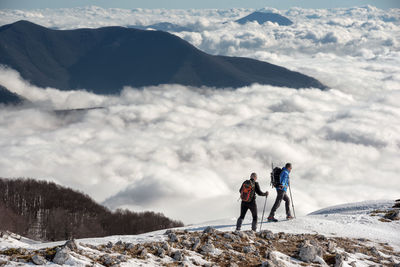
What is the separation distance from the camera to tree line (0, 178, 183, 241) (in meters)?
95.4

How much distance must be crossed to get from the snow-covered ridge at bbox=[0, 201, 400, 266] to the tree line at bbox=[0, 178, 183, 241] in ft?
249

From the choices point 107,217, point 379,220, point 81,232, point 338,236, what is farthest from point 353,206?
point 107,217

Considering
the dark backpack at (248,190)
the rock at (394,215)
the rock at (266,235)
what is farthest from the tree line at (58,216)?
the rock at (266,235)

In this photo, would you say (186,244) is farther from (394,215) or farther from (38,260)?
(394,215)

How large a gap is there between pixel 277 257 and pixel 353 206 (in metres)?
16.8

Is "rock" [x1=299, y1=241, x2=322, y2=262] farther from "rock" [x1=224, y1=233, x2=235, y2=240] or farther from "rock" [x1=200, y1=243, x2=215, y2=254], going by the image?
"rock" [x1=200, y1=243, x2=215, y2=254]

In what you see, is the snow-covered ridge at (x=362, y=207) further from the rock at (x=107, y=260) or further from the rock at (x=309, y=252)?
the rock at (x=107, y=260)

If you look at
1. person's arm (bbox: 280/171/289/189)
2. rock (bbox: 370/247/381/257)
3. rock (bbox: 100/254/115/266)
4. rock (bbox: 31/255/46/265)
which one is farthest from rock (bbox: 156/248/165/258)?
person's arm (bbox: 280/171/289/189)

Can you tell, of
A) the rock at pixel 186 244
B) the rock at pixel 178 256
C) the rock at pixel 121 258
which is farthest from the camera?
the rock at pixel 186 244

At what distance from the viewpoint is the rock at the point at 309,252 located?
47.7 ft

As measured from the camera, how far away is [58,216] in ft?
357

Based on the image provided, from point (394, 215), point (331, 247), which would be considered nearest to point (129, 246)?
point (331, 247)

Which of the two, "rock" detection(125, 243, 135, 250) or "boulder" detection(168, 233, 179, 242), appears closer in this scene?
"rock" detection(125, 243, 135, 250)

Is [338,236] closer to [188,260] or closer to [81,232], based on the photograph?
[188,260]
